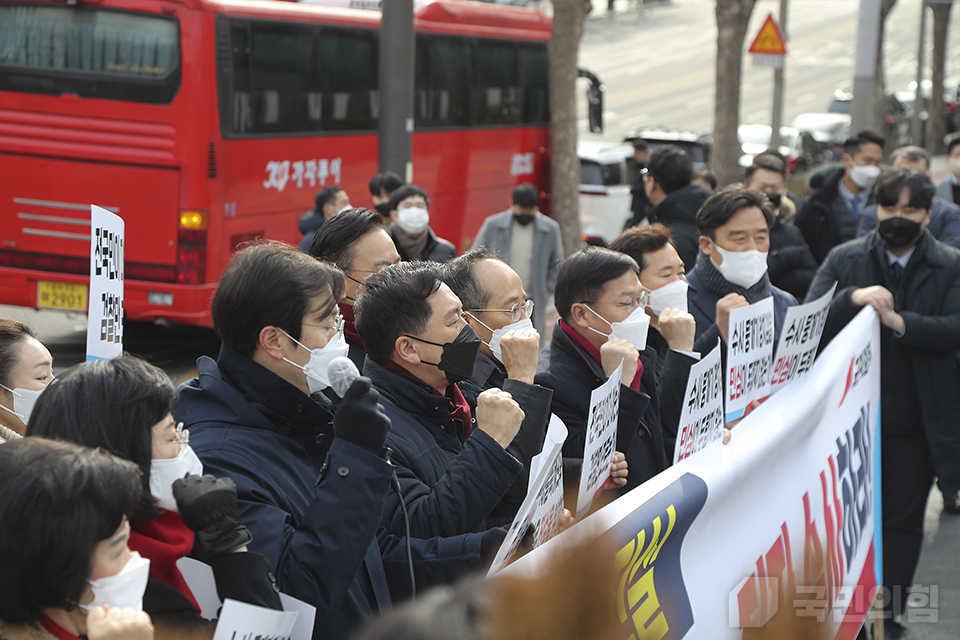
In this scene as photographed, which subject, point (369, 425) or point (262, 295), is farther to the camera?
point (262, 295)

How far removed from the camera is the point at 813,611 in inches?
58.4

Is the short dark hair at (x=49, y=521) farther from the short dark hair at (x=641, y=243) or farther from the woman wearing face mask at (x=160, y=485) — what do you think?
the short dark hair at (x=641, y=243)

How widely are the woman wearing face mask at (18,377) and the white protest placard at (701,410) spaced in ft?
5.94

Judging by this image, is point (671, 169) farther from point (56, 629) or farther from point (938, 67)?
point (938, 67)

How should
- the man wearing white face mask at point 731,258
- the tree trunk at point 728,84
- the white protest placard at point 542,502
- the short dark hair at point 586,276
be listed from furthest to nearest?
the tree trunk at point 728,84 < the man wearing white face mask at point 731,258 < the short dark hair at point 586,276 < the white protest placard at point 542,502

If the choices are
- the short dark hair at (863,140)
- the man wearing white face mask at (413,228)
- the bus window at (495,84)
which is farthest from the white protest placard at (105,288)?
the bus window at (495,84)

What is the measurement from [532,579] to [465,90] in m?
12.1

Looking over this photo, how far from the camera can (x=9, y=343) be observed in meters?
2.76

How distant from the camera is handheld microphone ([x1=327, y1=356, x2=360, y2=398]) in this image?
2.38 m

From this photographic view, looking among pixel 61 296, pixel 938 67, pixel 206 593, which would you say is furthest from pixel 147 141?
pixel 938 67

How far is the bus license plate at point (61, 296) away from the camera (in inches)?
340

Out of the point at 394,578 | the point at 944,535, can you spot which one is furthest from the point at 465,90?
the point at 394,578

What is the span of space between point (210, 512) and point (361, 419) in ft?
1.32

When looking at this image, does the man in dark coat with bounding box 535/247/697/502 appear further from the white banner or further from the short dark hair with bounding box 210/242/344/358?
the short dark hair with bounding box 210/242/344/358
